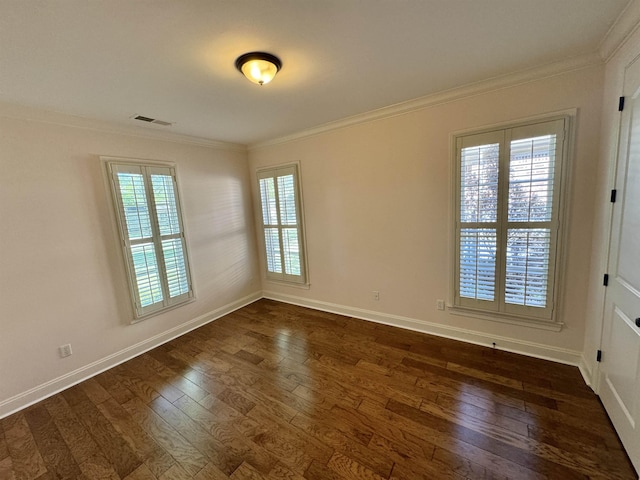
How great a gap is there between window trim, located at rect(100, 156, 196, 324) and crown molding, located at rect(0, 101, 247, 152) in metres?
0.31

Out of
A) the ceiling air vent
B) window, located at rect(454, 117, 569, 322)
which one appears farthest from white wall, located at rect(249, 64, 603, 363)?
the ceiling air vent

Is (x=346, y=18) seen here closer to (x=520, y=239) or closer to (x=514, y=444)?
(x=520, y=239)

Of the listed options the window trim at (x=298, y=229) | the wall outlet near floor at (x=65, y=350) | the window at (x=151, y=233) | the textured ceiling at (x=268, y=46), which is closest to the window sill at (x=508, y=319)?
the window trim at (x=298, y=229)

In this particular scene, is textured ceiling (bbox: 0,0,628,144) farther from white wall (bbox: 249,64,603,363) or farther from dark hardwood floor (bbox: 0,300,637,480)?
dark hardwood floor (bbox: 0,300,637,480)

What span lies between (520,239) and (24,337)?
455 centimetres

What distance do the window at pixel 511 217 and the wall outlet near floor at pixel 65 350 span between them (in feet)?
13.1

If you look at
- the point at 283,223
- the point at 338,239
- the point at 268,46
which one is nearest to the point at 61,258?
the point at 283,223

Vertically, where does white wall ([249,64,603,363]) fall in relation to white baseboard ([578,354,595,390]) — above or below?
above

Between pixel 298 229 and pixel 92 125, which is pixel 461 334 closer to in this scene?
pixel 298 229

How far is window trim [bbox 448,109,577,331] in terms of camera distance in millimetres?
2100

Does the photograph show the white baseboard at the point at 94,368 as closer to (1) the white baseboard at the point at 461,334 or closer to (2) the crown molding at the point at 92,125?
(1) the white baseboard at the point at 461,334

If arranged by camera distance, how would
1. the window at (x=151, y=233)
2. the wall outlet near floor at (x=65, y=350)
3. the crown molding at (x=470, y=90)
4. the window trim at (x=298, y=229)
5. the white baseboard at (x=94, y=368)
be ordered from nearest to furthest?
the crown molding at (x=470, y=90)
the white baseboard at (x=94, y=368)
the wall outlet near floor at (x=65, y=350)
the window at (x=151, y=233)
the window trim at (x=298, y=229)

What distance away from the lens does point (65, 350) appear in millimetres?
2496

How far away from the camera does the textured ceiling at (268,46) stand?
1.35m
